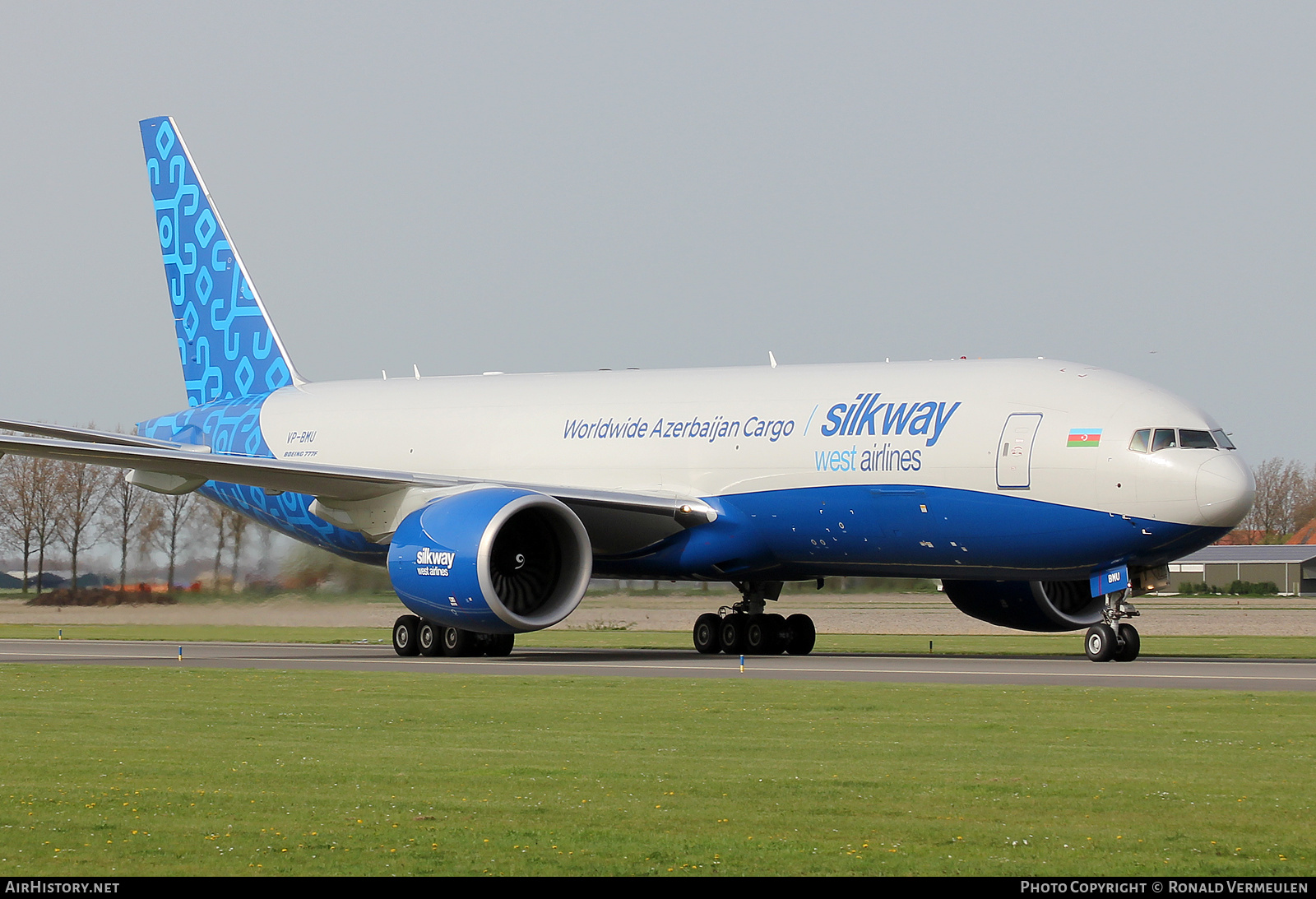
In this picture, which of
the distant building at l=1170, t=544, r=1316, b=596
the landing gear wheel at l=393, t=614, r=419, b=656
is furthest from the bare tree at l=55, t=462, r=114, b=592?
the distant building at l=1170, t=544, r=1316, b=596

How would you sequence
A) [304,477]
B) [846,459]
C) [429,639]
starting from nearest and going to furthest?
1. [846,459]
2. [304,477]
3. [429,639]

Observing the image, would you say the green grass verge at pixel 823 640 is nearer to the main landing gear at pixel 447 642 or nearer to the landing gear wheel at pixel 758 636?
the landing gear wheel at pixel 758 636

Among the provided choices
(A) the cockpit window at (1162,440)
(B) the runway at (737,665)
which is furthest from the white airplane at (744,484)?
(B) the runway at (737,665)

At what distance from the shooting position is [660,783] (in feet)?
32.1

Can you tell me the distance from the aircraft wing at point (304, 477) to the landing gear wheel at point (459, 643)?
7.18ft

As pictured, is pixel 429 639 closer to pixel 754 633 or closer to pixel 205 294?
pixel 754 633

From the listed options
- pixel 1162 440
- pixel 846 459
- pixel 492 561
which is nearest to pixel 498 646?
pixel 492 561

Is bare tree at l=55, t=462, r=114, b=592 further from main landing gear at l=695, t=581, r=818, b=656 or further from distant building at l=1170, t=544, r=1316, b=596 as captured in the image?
distant building at l=1170, t=544, r=1316, b=596

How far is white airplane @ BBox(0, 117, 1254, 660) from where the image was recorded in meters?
20.6

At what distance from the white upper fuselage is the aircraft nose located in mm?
20

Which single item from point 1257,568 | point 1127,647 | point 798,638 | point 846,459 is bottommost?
point 1257,568

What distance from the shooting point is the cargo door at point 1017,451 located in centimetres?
2088

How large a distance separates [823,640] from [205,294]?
1380cm

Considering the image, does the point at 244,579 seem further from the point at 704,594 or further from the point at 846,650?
the point at 846,650
